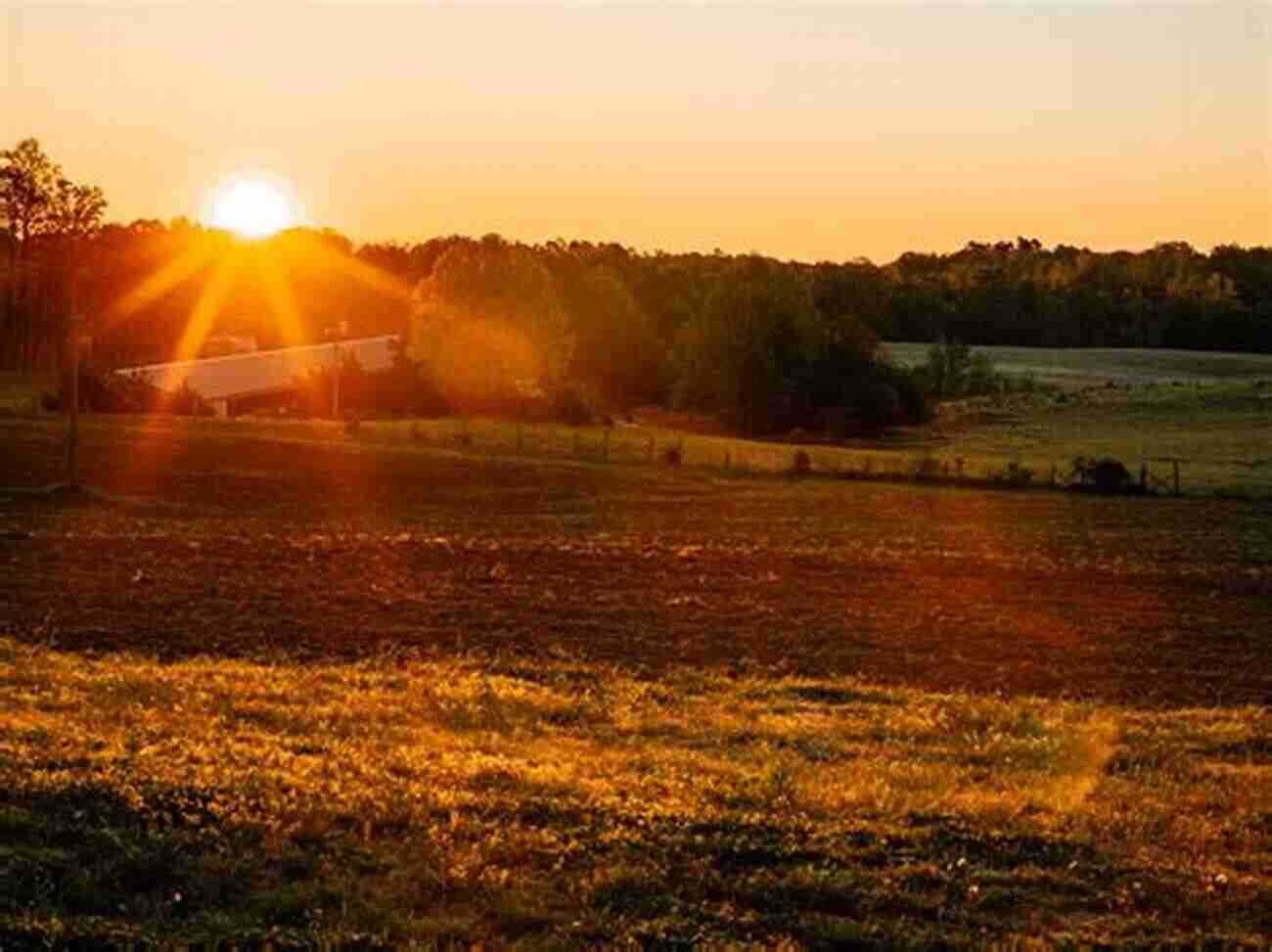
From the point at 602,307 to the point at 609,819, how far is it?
118 meters

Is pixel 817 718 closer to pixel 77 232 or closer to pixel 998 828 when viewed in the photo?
pixel 998 828

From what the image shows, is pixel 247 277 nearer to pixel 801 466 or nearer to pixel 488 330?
pixel 488 330

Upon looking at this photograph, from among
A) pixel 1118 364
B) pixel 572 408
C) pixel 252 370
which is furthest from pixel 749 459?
pixel 1118 364

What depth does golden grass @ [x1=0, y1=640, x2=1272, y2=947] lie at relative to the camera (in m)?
9.73

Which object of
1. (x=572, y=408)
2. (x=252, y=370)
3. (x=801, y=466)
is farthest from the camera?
(x=252, y=370)

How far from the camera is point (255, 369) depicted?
115438mm

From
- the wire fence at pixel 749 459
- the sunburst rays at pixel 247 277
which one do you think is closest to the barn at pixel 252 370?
the sunburst rays at pixel 247 277

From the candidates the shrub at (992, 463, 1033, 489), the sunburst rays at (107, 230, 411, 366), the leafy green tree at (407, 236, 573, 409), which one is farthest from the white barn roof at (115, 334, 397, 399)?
the shrub at (992, 463, 1033, 489)

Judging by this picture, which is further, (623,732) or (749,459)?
(749,459)

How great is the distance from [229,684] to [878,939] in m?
12.2

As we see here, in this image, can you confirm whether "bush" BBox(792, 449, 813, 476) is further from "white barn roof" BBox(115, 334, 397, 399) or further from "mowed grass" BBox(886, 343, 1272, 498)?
"white barn roof" BBox(115, 334, 397, 399)

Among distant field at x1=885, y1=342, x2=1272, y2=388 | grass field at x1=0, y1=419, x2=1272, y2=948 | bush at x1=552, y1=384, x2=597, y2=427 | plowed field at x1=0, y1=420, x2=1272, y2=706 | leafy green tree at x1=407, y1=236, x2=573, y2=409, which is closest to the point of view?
grass field at x1=0, y1=419, x2=1272, y2=948

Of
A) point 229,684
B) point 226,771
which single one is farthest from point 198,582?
point 226,771

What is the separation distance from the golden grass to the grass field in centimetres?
4
